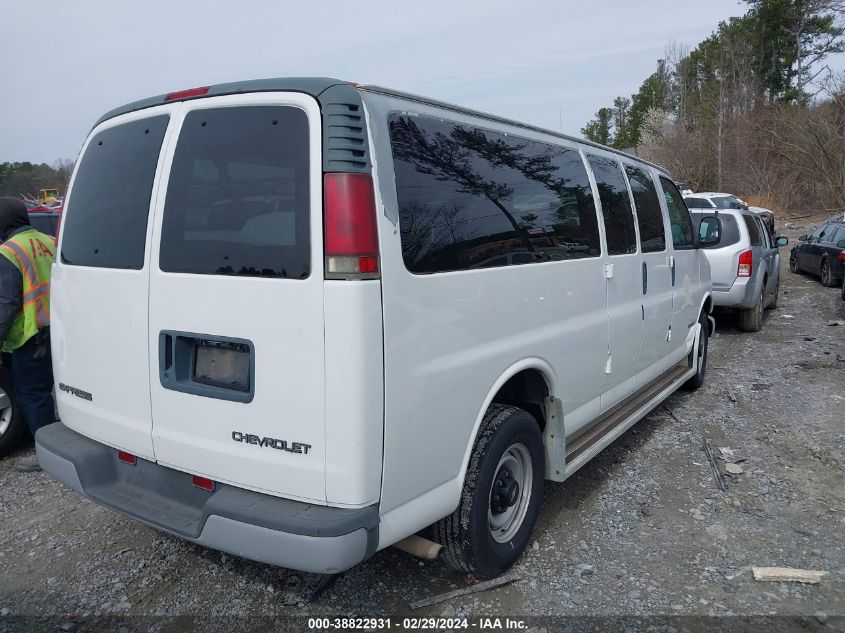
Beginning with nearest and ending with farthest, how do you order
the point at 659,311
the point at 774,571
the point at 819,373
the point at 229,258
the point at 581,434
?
1. the point at 229,258
2. the point at 774,571
3. the point at 581,434
4. the point at 659,311
5. the point at 819,373

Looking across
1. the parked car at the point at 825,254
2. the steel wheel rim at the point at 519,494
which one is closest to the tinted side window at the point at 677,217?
the steel wheel rim at the point at 519,494

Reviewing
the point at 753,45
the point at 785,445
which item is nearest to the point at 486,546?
the point at 785,445

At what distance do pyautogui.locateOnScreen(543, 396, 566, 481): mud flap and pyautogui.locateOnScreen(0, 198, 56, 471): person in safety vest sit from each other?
3.48 meters

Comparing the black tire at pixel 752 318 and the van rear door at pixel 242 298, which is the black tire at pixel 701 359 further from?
the van rear door at pixel 242 298

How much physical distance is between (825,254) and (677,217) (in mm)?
10867

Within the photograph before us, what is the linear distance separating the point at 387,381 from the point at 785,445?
14.1ft

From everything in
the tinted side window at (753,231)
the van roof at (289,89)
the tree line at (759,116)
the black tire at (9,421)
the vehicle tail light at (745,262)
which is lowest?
the black tire at (9,421)

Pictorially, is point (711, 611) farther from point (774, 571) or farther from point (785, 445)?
point (785, 445)

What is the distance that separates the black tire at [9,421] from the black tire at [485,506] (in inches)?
147

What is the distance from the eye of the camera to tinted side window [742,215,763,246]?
394 inches

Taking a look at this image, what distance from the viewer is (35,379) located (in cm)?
464

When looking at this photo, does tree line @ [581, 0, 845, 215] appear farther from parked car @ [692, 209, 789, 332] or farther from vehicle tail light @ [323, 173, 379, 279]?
vehicle tail light @ [323, 173, 379, 279]

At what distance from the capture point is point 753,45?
47.4 meters

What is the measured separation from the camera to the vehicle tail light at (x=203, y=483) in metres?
2.69
